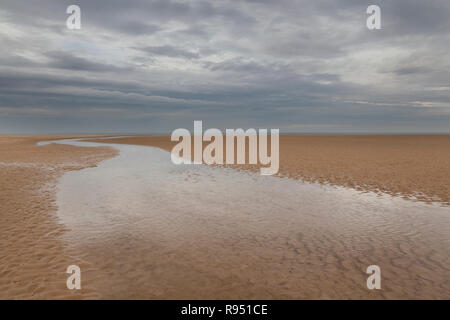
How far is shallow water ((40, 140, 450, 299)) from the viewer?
5922 millimetres

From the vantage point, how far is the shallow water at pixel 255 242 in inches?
233

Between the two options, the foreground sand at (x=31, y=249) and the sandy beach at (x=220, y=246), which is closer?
the foreground sand at (x=31, y=249)

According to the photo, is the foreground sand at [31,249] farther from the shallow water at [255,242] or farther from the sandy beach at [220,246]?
the shallow water at [255,242]

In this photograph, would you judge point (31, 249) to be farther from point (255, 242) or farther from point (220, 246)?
point (255, 242)

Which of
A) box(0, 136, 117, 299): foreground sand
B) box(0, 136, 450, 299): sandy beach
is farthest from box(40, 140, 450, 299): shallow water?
box(0, 136, 117, 299): foreground sand

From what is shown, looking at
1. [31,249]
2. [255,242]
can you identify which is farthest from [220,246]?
[31,249]

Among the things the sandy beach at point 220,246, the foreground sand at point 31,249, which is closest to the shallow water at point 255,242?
the sandy beach at point 220,246

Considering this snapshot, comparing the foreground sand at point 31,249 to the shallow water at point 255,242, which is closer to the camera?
the foreground sand at point 31,249

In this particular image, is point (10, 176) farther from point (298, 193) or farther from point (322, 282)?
point (322, 282)

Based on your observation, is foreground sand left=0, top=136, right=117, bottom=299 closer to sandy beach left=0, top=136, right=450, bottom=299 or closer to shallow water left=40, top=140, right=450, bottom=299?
sandy beach left=0, top=136, right=450, bottom=299

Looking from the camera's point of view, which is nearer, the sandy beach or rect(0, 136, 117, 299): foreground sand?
rect(0, 136, 117, 299): foreground sand
